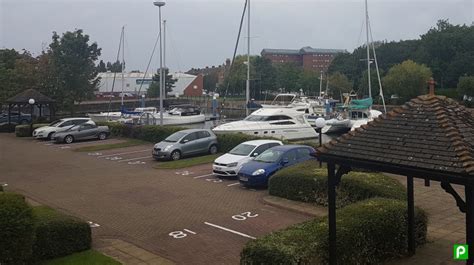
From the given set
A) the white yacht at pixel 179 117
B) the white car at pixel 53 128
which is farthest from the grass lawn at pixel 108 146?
the white yacht at pixel 179 117

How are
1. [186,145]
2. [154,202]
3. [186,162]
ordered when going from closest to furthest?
[154,202], [186,162], [186,145]

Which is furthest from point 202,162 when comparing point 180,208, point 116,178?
point 180,208

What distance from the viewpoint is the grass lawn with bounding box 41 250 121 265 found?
10000 mm

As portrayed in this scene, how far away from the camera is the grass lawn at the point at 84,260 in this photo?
10.0 metres

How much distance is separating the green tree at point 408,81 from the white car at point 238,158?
51049mm

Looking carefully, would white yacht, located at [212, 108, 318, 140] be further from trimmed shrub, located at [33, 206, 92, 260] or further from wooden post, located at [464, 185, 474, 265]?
wooden post, located at [464, 185, 474, 265]

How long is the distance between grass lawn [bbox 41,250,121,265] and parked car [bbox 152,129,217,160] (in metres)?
13.5

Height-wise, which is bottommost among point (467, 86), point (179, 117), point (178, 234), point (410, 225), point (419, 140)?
point (178, 234)

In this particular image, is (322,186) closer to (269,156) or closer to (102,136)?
(269,156)

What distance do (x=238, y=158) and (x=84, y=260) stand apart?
33.1ft

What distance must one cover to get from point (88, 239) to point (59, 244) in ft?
2.47

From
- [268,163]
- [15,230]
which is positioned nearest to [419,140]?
[15,230]

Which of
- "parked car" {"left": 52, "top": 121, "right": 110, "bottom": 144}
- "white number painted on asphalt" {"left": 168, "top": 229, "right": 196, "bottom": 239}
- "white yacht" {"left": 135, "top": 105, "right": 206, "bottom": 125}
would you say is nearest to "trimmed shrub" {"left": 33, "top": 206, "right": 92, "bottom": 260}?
"white number painted on asphalt" {"left": 168, "top": 229, "right": 196, "bottom": 239}

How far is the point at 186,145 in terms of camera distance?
24.6 m
